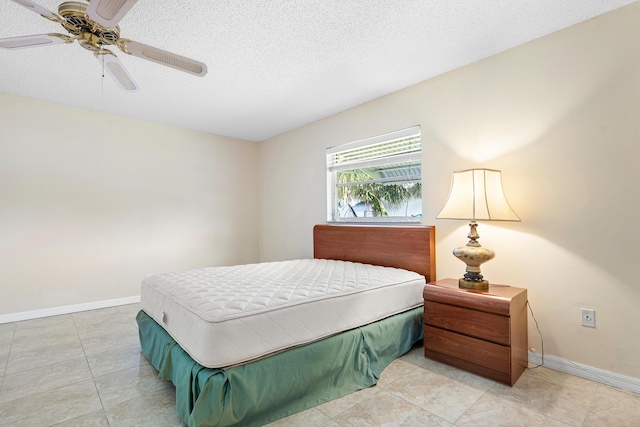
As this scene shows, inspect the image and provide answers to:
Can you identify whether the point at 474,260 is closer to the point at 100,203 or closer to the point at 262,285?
the point at 262,285

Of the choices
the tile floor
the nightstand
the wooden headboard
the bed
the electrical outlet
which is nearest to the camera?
the bed

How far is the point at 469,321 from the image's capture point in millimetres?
2084

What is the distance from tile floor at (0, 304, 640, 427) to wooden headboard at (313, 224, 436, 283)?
83 cm

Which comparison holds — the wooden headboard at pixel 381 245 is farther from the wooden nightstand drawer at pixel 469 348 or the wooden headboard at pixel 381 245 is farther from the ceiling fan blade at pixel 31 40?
the ceiling fan blade at pixel 31 40

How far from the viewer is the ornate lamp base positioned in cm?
220

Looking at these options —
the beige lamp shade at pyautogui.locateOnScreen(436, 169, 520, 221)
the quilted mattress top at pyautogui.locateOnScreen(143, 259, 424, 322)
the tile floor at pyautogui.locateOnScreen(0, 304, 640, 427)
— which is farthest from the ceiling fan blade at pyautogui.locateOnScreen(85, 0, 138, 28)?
the beige lamp shade at pyautogui.locateOnScreen(436, 169, 520, 221)

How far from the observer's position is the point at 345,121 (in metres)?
3.80

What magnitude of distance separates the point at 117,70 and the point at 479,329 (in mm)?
2926

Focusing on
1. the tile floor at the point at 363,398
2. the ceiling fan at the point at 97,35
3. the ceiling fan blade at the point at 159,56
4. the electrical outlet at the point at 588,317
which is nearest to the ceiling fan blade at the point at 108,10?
the ceiling fan at the point at 97,35

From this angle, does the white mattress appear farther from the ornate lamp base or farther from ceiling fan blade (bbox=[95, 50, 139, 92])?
ceiling fan blade (bbox=[95, 50, 139, 92])

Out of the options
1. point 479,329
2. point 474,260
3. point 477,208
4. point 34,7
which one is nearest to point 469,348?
point 479,329

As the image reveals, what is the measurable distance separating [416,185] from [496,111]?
0.96 metres

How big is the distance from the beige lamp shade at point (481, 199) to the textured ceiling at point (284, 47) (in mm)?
1025

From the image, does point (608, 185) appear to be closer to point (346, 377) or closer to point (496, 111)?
point (496, 111)
